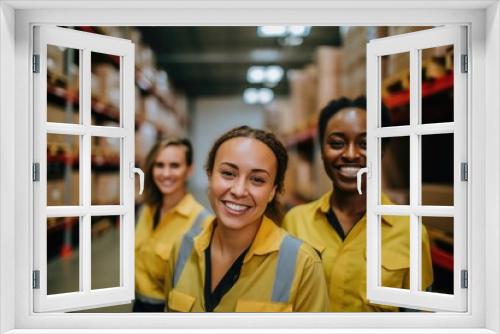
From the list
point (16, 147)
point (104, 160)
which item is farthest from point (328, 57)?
point (16, 147)

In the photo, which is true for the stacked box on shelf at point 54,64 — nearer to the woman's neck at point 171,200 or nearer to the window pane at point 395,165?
the woman's neck at point 171,200

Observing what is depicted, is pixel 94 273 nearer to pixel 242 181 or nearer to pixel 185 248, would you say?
pixel 185 248

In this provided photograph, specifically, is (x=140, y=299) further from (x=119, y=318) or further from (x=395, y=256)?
(x=395, y=256)

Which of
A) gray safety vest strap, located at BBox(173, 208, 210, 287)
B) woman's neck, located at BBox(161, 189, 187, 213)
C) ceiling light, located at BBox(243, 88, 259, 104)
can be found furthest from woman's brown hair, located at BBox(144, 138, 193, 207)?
ceiling light, located at BBox(243, 88, 259, 104)

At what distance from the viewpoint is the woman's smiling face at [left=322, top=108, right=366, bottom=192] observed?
10.9 ft

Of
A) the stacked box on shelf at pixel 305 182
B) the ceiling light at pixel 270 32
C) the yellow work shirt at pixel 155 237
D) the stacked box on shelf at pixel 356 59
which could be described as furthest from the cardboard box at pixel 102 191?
the ceiling light at pixel 270 32

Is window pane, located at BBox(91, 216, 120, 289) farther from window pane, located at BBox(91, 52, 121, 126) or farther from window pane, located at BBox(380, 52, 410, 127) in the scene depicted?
window pane, located at BBox(380, 52, 410, 127)

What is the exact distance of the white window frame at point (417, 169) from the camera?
2.53 m

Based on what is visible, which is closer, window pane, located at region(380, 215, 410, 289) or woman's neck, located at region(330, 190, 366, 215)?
window pane, located at region(380, 215, 410, 289)

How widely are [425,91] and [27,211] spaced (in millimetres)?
2416

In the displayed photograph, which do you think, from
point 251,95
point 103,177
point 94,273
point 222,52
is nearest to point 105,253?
point 94,273

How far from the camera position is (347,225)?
334cm

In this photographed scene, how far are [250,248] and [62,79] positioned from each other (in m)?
2.34

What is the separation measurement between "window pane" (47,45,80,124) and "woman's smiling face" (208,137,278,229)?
60.7 inches
